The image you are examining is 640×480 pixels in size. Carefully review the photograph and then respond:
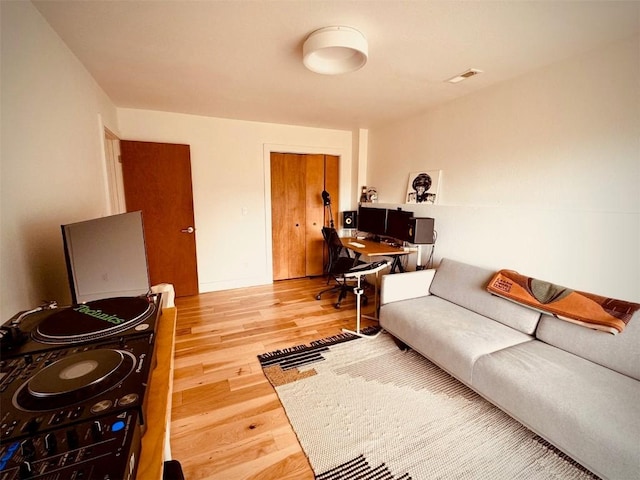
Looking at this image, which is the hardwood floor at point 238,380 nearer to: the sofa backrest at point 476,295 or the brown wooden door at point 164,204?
the brown wooden door at point 164,204

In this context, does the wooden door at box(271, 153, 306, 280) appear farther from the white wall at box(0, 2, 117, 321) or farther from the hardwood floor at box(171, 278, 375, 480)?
the white wall at box(0, 2, 117, 321)

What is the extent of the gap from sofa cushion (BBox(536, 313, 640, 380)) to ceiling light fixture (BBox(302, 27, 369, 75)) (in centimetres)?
214

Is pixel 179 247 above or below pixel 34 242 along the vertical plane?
below

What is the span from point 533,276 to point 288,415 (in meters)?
2.13

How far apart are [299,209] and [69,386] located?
3.74 m

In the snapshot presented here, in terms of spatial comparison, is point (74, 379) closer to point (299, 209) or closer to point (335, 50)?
point (335, 50)

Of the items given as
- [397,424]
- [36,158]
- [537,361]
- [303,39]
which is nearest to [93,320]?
[36,158]

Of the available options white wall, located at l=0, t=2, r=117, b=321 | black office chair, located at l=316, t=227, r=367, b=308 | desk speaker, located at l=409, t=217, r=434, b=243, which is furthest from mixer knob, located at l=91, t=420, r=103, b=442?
desk speaker, located at l=409, t=217, r=434, b=243

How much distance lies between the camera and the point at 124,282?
1358 millimetres

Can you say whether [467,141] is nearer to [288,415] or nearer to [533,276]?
[533,276]

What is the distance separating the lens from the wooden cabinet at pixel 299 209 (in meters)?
4.16

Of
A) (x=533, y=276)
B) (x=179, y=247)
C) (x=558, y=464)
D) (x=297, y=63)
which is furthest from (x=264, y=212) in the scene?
(x=558, y=464)

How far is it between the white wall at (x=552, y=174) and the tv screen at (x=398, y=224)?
1.03 ft

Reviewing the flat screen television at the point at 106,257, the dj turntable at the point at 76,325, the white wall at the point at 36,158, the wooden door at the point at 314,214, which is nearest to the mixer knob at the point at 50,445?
the dj turntable at the point at 76,325
